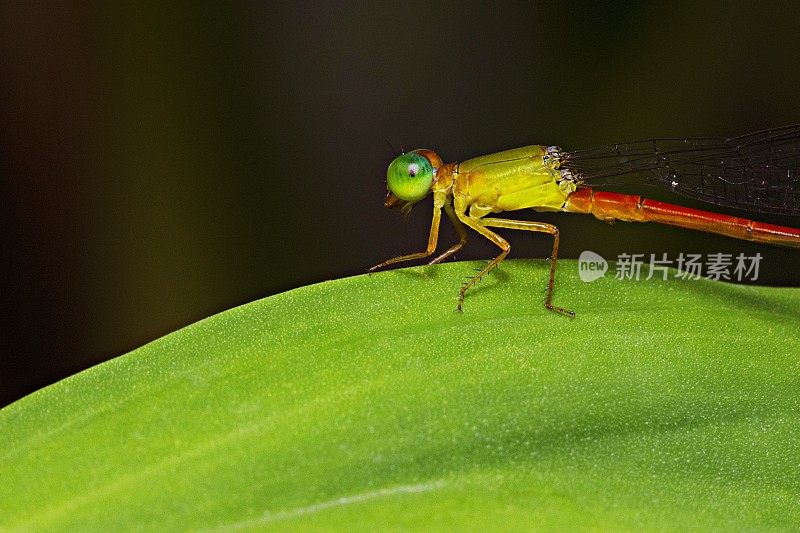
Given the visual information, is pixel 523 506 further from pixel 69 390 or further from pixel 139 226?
pixel 139 226

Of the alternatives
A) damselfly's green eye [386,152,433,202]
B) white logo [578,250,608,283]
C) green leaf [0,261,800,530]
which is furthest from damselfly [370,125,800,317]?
green leaf [0,261,800,530]

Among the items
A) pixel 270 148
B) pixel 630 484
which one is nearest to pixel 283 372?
pixel 630 484

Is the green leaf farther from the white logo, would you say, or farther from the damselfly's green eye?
the damselfly's green eye

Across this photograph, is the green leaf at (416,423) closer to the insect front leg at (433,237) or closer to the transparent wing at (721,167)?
the insect front leg at (433,237)

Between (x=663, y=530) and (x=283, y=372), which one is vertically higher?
(x=283, y=372)

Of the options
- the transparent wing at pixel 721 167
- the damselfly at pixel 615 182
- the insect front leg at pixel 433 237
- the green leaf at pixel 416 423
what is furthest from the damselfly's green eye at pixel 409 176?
the green leaf at pixel 416 423

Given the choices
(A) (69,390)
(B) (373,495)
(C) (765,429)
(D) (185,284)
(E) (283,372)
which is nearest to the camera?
(B) (373,495)
